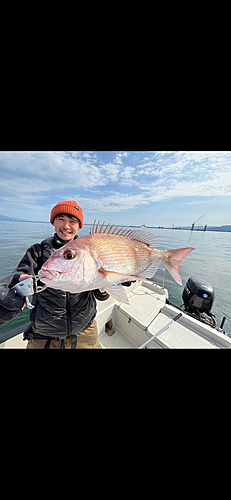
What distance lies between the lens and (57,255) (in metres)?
0.99

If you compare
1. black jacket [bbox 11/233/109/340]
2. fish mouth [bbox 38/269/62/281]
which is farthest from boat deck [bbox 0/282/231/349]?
fish mouth [bbox 38/269/62/281]

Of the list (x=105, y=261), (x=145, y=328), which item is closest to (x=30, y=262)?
(x=105, y=261)

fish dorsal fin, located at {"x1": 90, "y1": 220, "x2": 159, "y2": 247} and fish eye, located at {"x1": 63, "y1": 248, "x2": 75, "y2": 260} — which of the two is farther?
fish dorsal fin, located at {"x1": 90, "y1": 220, "x2": 159, "y2": 247}

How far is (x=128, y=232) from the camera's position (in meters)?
1.46

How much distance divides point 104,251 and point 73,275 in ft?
1.00

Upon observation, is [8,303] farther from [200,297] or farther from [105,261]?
[200,297]

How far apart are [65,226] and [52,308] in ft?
2.53

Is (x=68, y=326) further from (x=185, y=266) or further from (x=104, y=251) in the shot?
(x=185, y=266)

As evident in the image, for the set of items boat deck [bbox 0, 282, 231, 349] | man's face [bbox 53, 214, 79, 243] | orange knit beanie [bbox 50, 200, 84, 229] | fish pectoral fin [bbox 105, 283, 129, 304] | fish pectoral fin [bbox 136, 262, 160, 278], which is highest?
orange knit beanie [bbox 50, 200, 84, 229]

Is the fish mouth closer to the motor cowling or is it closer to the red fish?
the red fish

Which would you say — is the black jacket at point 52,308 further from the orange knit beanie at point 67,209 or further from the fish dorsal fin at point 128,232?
the fish dorsal fin at point 128,232

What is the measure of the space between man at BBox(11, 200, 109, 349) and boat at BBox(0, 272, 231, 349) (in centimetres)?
86

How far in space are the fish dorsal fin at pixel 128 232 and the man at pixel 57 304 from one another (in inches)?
12.9

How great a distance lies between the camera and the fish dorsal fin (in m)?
1.36
